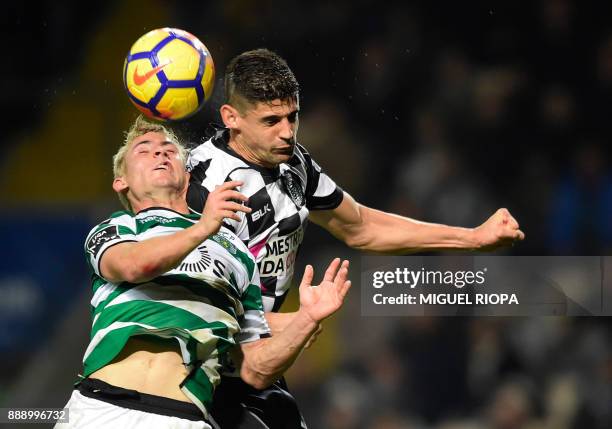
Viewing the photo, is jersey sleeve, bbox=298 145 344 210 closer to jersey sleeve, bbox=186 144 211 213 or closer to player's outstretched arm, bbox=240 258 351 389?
jersey sleeve, bbox=186 144 211 213

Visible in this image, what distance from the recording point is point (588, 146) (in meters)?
7.09

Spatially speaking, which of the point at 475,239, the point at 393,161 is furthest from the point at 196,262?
the point at 393,161

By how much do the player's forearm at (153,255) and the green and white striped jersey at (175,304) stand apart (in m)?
0.10

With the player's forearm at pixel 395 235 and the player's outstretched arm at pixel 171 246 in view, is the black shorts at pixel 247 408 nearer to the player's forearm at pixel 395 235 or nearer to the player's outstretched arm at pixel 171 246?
the player's outstretched arm at pixel 171 246

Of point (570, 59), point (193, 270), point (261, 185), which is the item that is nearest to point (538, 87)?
point (570, 59)

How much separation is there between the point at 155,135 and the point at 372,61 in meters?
4.39

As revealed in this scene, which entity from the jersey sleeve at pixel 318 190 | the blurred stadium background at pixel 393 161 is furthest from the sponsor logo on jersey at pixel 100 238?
the blurred stadium background at pixel 393 161

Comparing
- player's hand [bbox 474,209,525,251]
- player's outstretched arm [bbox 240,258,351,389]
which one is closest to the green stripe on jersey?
player's outstretched arm [bbox 240,258,351,389]

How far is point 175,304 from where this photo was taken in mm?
2889

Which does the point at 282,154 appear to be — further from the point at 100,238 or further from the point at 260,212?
the point at 100,238

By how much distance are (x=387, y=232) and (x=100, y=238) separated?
171 cm

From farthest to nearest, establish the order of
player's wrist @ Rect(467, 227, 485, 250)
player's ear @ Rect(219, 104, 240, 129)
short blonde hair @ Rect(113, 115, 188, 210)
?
player's wrist @ Rect(467, 227, 485, 250) → player's ear @ Rect(219, 104, 240, 129) → short blonde hair @ Rect(113, 115, 188, 210)

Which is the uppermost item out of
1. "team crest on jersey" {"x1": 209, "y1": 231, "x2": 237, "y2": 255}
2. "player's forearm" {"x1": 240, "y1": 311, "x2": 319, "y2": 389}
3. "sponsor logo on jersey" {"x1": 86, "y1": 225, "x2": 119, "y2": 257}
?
"team crest on jersey" {"x1": 209, "y1": 231, "x2": 237, "y2": 255}

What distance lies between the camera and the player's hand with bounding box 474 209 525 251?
3986 mm
